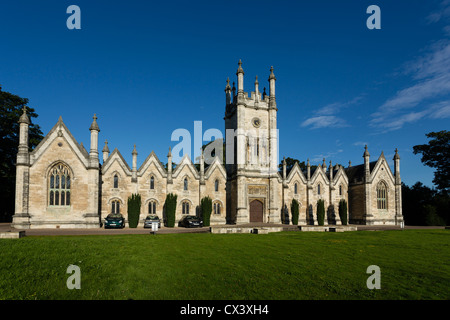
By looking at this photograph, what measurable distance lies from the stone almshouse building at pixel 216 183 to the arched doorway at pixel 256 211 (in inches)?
5.4

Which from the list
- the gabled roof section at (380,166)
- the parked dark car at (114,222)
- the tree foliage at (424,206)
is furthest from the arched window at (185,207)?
the tree foliage at (424,206)

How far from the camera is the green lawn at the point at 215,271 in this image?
30.5 feet

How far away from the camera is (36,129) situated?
4425 cm

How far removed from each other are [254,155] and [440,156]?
3721 centimetres

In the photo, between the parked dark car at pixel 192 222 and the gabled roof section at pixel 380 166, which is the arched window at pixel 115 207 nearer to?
the parked dark car at pixel 192 222

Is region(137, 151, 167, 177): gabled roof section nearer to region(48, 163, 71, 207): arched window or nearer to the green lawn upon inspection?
region(48, 163, 71, 207): arched window

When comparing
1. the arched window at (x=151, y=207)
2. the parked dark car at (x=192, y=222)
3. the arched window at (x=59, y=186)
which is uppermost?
the arched window at (x=59, y=186)

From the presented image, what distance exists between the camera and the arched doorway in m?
39.7

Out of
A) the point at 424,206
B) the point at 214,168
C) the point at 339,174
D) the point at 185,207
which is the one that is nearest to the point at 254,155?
the point at 214,168

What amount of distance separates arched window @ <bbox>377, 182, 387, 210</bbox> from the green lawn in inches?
1273

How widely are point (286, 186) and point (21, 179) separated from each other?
108 feet

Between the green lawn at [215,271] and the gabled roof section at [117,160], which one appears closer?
the green lawn at [215,271]
